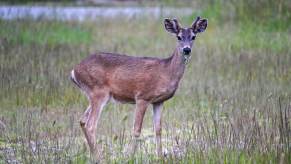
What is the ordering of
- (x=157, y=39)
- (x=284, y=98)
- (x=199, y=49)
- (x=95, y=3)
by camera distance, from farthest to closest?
1. (x=95, y=3)
2. (x=157, y=39)
3. (x=199, y=49)
4. (x=284, y=98)

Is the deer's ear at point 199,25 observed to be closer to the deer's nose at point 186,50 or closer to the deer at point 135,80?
the deer at point 135,80

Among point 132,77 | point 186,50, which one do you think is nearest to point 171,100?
point 132,77

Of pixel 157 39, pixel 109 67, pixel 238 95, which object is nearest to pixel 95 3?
pixel 157 39

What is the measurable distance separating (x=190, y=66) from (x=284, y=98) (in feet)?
12.0

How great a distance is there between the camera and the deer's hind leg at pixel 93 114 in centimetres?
919

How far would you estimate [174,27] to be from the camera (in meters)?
9.62

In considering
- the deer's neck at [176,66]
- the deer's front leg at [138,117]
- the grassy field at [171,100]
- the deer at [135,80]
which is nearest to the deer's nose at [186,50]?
the deer at [135,80]

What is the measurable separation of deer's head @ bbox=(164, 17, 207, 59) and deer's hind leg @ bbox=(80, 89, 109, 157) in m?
1.04

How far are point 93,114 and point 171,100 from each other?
2950 mm

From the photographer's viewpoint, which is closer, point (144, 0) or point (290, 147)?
point (290, 147)

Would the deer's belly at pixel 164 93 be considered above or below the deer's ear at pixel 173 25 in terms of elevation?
below

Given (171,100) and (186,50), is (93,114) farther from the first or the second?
(171,100)

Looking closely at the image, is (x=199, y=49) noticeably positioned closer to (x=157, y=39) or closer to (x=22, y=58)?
(x=157, y=39)

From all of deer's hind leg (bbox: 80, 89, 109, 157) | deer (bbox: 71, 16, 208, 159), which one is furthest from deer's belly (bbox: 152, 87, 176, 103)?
deer's hind leg (bbox: 80, 89, 109, 157)
